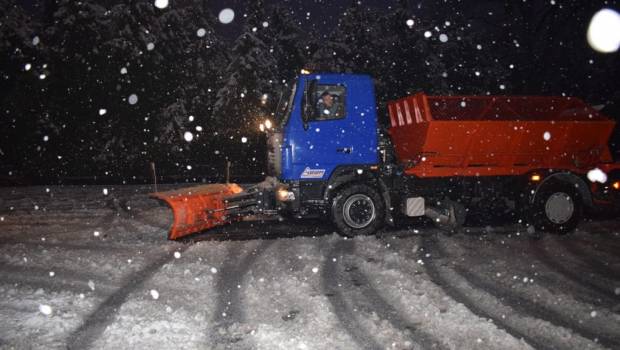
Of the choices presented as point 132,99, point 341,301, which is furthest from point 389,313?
point 132,99

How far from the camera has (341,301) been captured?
5320mm

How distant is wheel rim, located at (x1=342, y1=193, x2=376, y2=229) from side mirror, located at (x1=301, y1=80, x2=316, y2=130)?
5.25ft

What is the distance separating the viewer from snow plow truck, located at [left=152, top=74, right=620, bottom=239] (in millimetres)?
8125

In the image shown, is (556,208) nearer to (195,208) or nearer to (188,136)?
(195,208)

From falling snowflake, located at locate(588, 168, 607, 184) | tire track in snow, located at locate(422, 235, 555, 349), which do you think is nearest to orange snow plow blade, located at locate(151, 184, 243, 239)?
tire track in snow, located at locate(422, 235, 555, 349)

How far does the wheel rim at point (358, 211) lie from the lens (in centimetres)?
838

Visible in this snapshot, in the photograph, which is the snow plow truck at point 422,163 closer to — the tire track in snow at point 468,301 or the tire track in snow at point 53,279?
the tire track in snow at point 468,301

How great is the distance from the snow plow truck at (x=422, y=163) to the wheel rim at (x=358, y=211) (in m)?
0.02

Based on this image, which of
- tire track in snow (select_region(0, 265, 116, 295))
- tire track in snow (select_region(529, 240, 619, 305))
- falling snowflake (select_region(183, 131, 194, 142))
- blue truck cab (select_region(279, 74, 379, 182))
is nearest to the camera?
tire track in snow (select_region(529, 240, 619, 305))

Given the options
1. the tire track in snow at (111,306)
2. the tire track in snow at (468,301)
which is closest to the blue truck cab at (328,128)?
the tire track in snow at (468,301)

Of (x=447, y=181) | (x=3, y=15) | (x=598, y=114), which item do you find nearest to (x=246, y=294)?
(x=447, y=181)

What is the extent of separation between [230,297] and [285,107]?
407 centimetres

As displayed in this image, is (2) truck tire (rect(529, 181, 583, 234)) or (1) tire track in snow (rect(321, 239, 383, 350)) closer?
(1) tire track in snow (rect(321, 239, 383, 350))

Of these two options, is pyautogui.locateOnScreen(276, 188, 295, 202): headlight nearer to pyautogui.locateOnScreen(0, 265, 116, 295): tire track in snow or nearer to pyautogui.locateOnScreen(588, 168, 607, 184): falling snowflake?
pyautogui.locateOnScreen(0, 265, 116, 295): tire track in snow
